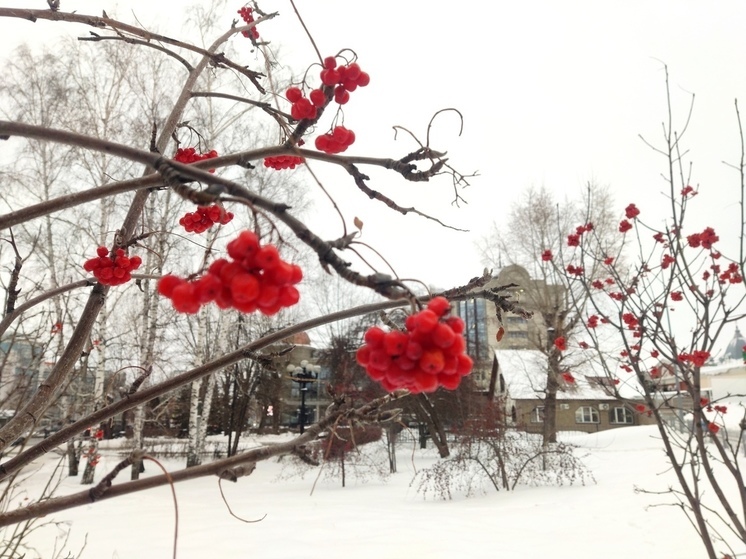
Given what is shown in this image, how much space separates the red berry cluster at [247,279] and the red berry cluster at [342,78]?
72 cm

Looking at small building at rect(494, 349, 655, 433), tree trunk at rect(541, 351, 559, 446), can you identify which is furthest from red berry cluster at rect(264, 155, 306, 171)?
small building at rect(494, 349, 655, 433)

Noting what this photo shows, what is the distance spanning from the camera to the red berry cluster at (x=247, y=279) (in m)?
0.69

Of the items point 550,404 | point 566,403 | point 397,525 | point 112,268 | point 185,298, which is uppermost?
point 112,268

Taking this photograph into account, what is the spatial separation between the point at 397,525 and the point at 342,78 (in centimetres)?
649

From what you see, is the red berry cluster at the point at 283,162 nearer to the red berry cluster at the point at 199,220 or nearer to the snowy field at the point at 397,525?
the red berry cluster at the point at 199,220

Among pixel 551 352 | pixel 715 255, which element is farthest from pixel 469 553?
pixel 551 352

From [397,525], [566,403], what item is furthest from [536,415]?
[397,525]

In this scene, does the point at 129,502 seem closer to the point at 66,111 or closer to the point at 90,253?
the point at 90,253

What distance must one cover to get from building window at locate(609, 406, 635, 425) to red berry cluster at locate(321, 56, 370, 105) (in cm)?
2916

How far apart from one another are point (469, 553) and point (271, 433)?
22.1 meters

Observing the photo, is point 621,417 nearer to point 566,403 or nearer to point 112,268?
point 566,403

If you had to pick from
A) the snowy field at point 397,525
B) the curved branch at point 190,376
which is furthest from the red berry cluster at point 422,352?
the snowy field at point 397,525

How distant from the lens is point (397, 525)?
6.52 metres

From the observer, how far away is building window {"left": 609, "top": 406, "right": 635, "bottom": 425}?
26.2m
